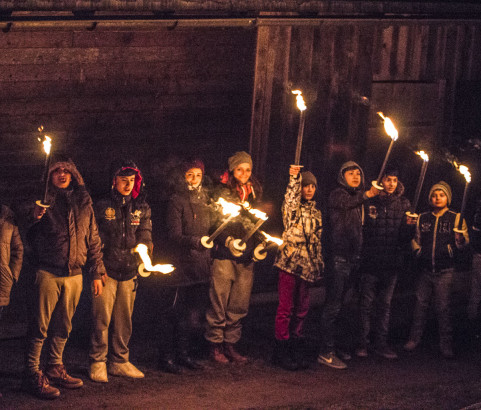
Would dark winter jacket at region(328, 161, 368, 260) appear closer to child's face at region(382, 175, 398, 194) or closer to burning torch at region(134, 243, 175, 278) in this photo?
child's face at region(382, 175, 398, 194)

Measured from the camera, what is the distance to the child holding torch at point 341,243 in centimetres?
1109

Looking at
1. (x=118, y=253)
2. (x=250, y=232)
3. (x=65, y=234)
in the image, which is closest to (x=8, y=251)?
(x=65, y=234)

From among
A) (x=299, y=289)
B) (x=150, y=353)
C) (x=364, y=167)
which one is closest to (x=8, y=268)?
(x=150, y=353)

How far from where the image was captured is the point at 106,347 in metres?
10.3

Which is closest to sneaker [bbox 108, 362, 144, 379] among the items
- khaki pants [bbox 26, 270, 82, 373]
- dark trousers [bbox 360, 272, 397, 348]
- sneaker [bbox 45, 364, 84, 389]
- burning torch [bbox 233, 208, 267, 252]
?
sneaker [bbox 45, 364, 84, 389]

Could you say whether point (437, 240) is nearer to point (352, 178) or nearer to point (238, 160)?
point (352, 178)

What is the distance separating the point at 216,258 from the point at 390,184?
7.40ft

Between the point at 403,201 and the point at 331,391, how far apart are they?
2.41 meters

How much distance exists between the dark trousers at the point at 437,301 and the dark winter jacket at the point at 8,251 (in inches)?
192

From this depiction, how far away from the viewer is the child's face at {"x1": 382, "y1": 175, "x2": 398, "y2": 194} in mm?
11344

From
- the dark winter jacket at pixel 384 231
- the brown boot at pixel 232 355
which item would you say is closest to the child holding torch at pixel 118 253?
the brown boot at pixel 232 355

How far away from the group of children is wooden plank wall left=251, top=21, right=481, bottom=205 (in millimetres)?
1541

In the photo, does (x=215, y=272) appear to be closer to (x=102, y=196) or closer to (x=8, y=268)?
(x=102, y=196)

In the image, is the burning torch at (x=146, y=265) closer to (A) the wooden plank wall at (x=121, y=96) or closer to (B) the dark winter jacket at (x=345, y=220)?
(A) the wooden plank wall at (x=121, y=96)
